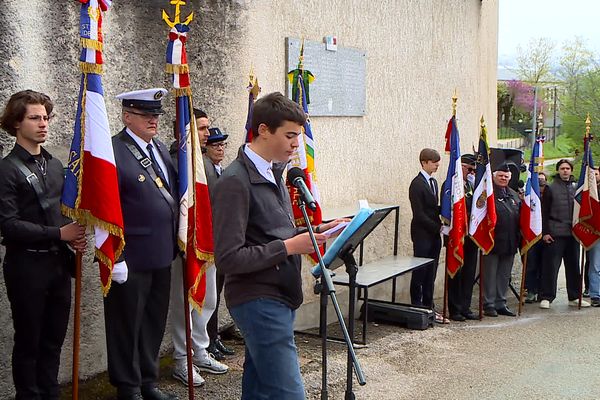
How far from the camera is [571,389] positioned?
20.5 ft

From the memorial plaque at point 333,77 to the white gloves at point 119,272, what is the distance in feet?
10.8

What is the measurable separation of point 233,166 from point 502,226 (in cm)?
607

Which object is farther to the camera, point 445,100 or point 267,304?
point 445,100

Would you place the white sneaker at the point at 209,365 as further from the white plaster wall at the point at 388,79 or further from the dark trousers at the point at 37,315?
the white plaster wall at the point at 388,79

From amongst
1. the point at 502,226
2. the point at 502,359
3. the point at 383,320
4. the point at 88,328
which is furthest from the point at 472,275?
the point at 88,328

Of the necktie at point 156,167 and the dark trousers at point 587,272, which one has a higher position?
the necktie at point 156,167

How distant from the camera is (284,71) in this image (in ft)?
24.7

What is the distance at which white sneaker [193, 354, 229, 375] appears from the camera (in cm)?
608

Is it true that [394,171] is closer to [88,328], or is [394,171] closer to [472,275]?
[472,275]

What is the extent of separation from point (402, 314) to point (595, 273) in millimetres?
3316

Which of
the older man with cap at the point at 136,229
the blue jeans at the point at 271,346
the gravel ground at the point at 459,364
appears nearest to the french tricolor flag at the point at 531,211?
the gravel ground at the point at 459,364

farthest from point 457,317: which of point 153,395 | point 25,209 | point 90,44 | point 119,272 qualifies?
point 90,44

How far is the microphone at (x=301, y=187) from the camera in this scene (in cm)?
379

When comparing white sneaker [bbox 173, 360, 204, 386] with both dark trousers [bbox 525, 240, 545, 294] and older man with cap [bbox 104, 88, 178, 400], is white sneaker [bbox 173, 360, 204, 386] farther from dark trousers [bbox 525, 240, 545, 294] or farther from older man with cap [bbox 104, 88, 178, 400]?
dark trousers [bbox 525, 240, 545, 294]
